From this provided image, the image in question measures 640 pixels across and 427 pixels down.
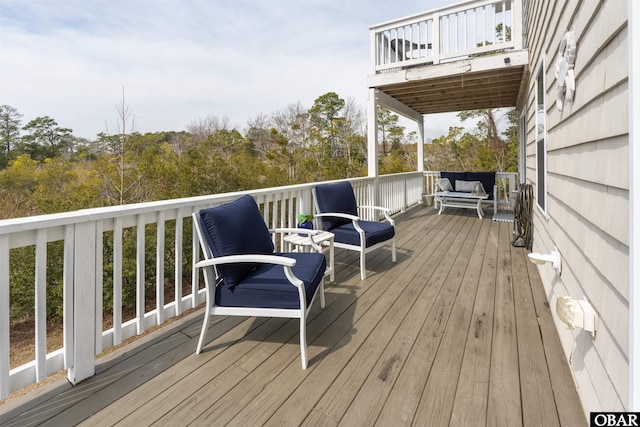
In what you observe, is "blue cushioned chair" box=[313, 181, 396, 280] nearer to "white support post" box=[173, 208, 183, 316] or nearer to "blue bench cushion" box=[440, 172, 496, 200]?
"white support post" box=[173, 208, 183, 316]

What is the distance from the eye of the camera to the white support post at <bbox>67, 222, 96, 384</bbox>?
5.44 ft

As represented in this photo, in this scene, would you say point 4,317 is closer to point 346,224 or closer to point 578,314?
point 578,314

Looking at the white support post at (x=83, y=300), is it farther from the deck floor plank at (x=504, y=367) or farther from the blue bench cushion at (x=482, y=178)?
the blue bench cushion at (x=482, y=178)

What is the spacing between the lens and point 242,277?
2.07 meters

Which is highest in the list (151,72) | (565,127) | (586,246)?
(151,72)

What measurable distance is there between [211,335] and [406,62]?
549cm

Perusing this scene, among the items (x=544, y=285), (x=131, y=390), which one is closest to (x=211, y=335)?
(x=131, y=390)

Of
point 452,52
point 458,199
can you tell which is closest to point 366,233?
point 452,52

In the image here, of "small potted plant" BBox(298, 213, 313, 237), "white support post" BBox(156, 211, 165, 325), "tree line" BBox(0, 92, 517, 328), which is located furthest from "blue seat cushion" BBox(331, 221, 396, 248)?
"tree line" BBox(0, 92, 517, 328)

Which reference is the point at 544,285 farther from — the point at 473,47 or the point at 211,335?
Result: the point at 473,47

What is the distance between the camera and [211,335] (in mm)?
2230

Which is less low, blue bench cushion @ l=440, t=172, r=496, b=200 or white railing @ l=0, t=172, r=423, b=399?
blue bench cushion @ l=440, t=172, r=496, b=200

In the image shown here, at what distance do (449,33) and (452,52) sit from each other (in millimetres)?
339

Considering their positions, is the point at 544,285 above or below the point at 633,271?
below
